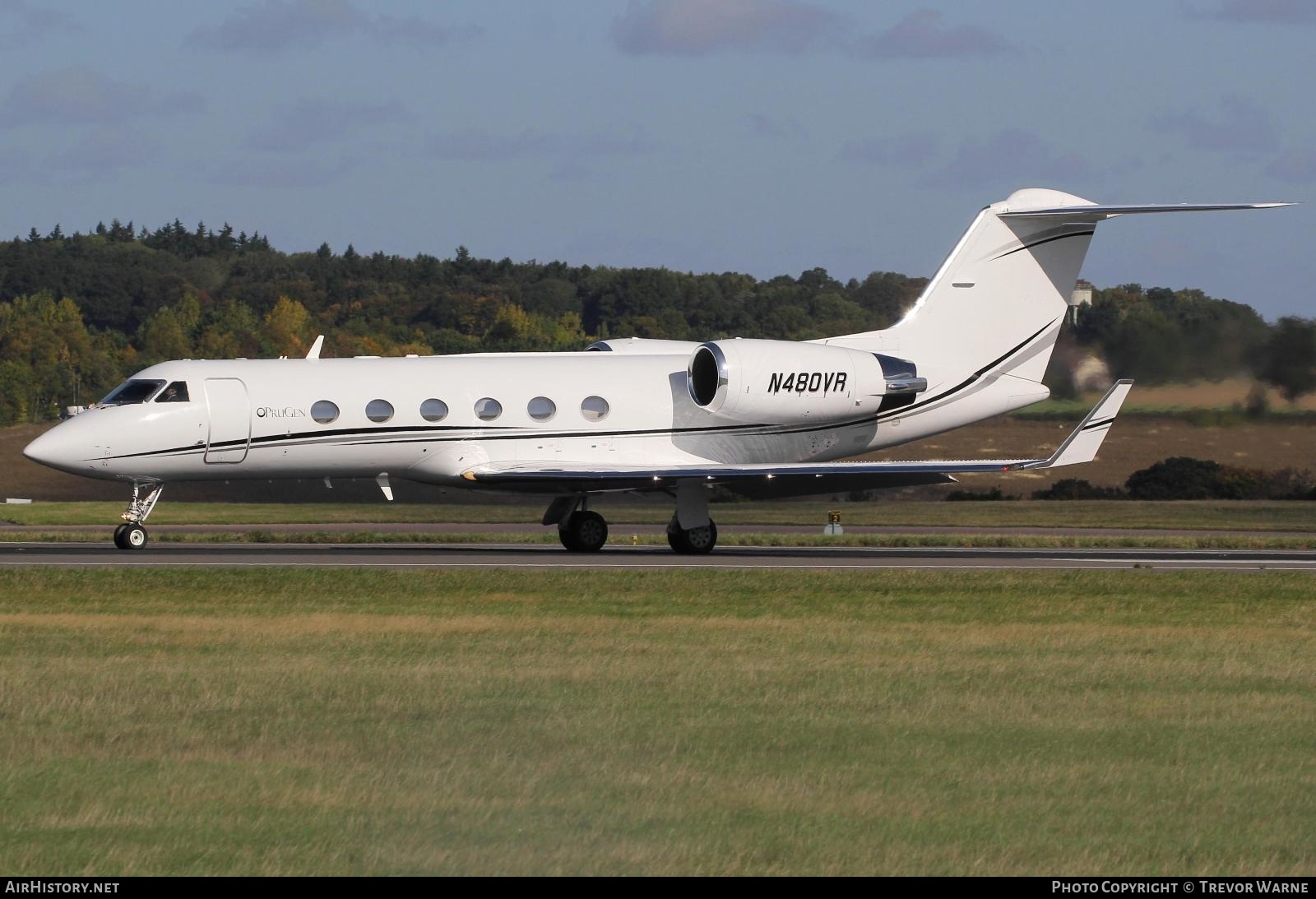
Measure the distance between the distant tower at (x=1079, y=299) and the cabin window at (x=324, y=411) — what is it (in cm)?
1323

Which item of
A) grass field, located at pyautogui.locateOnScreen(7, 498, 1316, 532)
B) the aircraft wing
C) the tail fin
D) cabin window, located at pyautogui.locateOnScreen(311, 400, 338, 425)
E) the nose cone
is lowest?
grass field, located at pyautogui.locateOnScreen(7, 498, 1316, 532)

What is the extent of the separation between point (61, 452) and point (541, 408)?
729 centimetres

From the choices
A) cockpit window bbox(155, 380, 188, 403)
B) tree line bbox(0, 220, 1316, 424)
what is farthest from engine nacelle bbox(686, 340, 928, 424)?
tree line bbox(0, 220, 1316, 424)

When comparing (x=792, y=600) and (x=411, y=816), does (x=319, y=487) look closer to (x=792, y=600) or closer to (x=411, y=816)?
(x=792, y=600)

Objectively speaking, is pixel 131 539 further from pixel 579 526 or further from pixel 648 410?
pixel 648 410

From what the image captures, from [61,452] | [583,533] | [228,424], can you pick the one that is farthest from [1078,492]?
[61,452]

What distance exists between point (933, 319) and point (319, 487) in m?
29.0

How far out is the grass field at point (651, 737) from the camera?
7918mm

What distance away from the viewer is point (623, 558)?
87.9 feet

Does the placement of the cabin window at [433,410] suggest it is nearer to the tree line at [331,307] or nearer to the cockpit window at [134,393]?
the cockpit window at [134,393]

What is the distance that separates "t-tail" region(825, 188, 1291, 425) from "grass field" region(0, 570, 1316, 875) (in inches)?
429

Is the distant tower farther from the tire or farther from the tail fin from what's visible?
the tire

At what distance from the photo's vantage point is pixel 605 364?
28188 mm

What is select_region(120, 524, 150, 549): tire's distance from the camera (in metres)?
26.8
